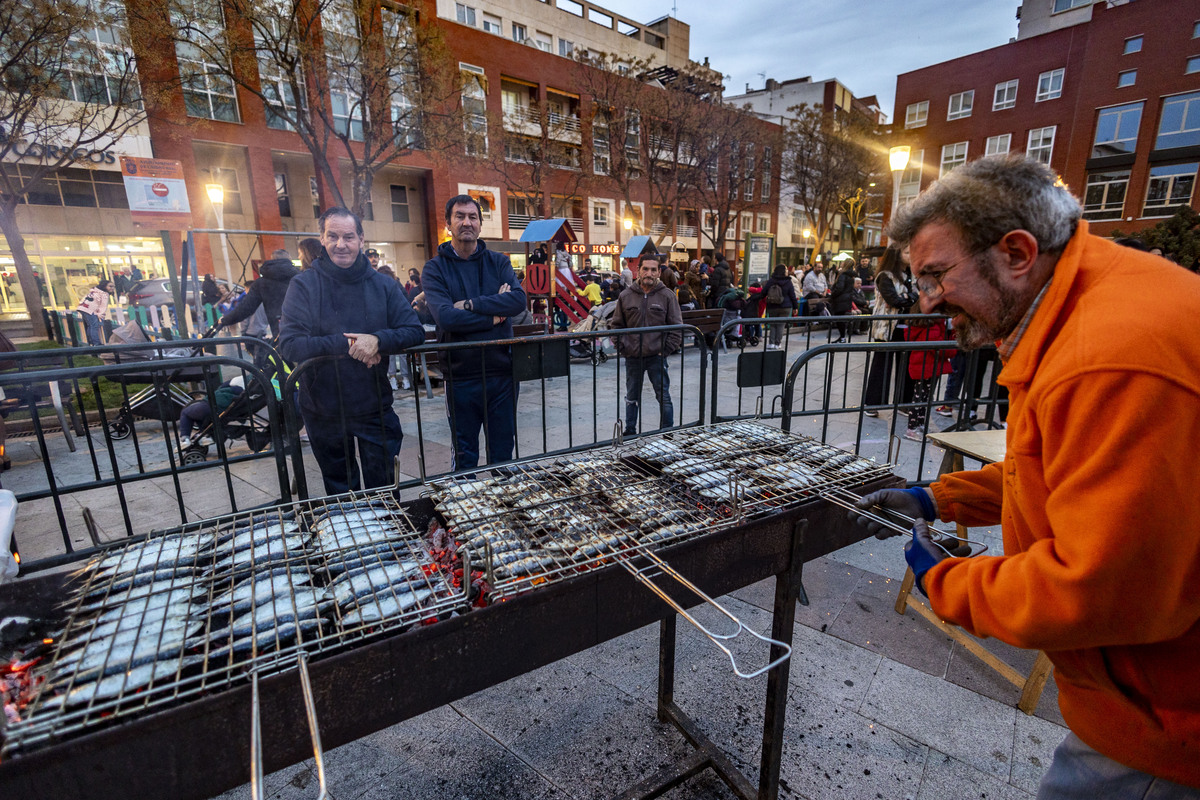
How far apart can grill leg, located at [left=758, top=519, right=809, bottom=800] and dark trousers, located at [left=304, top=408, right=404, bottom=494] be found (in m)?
2.53

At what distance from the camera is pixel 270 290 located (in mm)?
6203

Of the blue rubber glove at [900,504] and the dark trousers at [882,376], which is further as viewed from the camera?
the dark trousers at [882,376]

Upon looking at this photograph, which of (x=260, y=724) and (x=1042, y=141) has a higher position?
(x=1042, y=141)

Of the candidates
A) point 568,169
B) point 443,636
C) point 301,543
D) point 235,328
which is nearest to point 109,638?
point 301,543

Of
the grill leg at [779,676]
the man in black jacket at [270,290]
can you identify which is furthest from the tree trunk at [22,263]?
the grill leg at [779,676]

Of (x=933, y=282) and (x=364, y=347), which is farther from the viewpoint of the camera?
(x=364, y=347)

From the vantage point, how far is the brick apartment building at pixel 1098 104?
30703mm

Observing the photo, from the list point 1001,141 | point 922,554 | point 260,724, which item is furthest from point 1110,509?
point 1001,141

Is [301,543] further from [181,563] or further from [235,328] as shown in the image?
[235,328]

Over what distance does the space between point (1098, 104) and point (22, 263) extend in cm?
5213

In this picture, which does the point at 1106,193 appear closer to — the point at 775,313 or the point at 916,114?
the point at 916,114

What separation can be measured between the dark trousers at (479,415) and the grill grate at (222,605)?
2269mm

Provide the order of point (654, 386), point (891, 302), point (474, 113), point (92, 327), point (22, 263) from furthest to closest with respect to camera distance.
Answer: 1. point (474, 113)
2. point (22, 263)
3. point (92, 327)
4. point (891, 302)
5. point (654, 386)

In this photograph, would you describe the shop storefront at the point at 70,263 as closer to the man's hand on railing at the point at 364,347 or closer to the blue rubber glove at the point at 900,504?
the man's hand on railing at the point at 364,347
